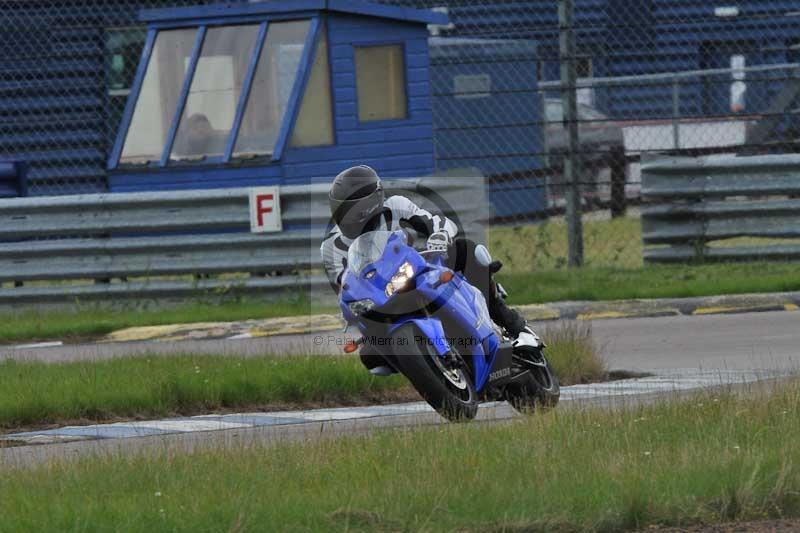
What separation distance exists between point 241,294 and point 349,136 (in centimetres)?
257

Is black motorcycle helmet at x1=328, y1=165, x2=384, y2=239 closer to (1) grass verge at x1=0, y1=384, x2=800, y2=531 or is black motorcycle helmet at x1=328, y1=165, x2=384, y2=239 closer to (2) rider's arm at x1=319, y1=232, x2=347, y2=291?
(2) rider's arm at x1=319, y1=232, x2=347, y2=291

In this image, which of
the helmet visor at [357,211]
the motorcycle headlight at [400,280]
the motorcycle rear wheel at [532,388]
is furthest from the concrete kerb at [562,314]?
the motorcycle headlight at [400,280]

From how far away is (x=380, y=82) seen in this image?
17266mm

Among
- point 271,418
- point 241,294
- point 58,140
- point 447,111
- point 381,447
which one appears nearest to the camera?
point 381,447

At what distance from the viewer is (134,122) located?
17328 millimetres

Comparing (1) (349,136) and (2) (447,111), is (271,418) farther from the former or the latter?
(2) (447,111)

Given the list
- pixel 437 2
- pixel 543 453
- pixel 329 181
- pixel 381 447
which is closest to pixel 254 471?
pixel 381 447

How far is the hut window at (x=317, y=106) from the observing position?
55.1 ft

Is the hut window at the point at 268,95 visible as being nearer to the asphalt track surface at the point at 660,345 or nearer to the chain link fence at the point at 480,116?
the chain link fence at the point at 480,116

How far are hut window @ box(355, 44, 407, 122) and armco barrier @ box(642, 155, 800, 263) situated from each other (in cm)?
277

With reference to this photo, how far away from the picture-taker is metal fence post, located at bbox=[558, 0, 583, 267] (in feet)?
53.3

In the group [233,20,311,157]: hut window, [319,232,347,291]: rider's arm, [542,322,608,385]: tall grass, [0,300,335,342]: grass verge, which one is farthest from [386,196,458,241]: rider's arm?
[233,20,311,157]: hut window

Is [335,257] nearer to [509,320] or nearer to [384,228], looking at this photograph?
[384,228]

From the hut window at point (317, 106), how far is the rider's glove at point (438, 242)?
8.58 meters
